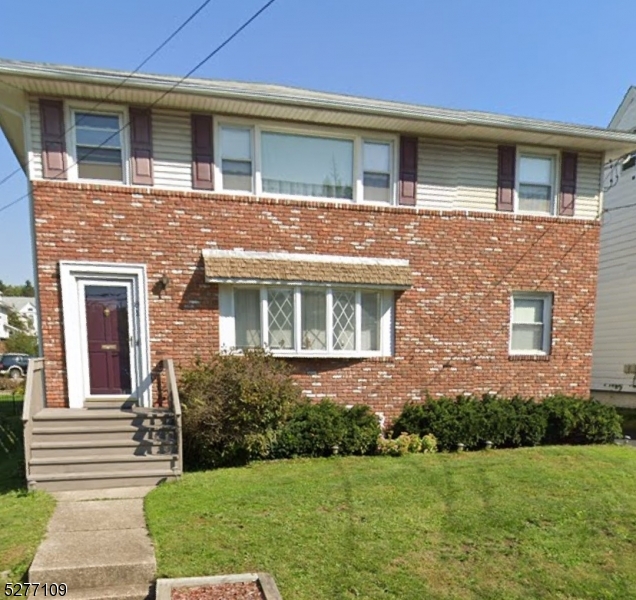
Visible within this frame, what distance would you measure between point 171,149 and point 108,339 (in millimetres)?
3457

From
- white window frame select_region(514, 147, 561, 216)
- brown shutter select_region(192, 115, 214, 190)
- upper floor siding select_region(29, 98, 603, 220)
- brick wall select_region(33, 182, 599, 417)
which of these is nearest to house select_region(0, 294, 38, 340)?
brick wall select_region(33, 182, 599, 417)

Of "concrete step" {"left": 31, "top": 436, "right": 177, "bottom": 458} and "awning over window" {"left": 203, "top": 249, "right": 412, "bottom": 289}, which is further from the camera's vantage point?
"awning over window" {"left": 203, "top": 249, "right": 412, "bottom": 289}

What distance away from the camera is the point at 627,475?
5949mm

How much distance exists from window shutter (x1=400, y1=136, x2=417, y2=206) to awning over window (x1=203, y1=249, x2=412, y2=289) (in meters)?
1.24

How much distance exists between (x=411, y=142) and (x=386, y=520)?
6.49 m

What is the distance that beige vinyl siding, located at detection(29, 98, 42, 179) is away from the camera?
6.38 m

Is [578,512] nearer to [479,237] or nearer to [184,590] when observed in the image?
[184,590]

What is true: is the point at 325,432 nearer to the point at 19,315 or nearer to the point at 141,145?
the point at 141,145

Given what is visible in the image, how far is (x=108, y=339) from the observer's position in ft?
22.8

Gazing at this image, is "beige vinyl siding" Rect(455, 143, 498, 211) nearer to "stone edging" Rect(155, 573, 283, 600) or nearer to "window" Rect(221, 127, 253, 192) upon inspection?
"window" Rect(221, 127, 253, 192)

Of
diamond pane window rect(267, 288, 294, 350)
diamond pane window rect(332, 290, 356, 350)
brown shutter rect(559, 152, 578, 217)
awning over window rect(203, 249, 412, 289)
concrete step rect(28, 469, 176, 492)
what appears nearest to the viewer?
concrete step rect(28, 469, 176, 492)

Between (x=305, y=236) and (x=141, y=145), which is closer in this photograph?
(x=141, y=145)

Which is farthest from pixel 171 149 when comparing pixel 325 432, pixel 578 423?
pixel 578 423

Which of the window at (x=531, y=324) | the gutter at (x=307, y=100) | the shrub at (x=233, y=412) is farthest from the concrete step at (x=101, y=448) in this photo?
the window at (x=531, y=324)
